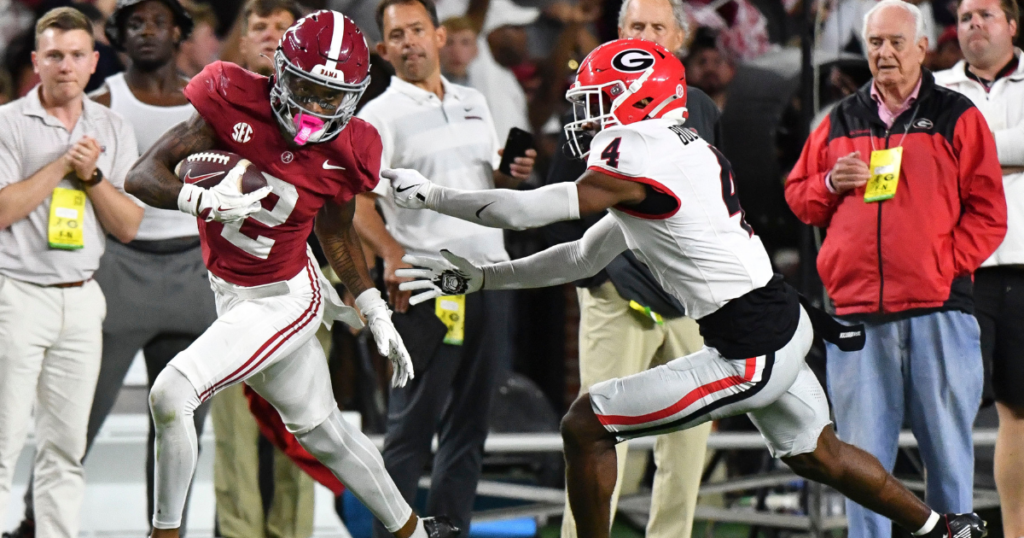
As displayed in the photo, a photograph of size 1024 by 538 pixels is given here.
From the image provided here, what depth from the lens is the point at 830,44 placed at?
632cm

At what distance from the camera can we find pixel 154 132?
458 cm

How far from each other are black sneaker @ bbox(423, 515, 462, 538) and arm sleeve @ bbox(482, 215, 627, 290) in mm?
820

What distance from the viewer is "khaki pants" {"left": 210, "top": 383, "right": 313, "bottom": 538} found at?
4645 mm

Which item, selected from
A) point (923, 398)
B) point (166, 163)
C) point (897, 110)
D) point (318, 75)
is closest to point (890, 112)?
point (897, 110)

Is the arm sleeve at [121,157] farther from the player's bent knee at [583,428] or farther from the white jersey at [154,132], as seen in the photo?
the player's bent knee at [583,428]

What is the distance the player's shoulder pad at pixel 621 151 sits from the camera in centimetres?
320

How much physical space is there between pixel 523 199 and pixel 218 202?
2.65ft

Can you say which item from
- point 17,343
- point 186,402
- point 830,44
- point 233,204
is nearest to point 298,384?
point 186,402

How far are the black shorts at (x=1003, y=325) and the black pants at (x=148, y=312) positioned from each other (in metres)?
2.76

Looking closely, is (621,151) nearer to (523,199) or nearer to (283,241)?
(523,199)

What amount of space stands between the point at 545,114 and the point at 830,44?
4.97 feet

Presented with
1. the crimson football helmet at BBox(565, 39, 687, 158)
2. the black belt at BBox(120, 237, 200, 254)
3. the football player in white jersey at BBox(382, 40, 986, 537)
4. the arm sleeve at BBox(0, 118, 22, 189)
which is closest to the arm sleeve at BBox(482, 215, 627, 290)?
the football player in white jersey at BBox(382, 40, 986, 537)

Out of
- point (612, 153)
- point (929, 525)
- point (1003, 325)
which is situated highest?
point (612, 153)

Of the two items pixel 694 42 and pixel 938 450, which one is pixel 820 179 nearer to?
pixel 938 450
